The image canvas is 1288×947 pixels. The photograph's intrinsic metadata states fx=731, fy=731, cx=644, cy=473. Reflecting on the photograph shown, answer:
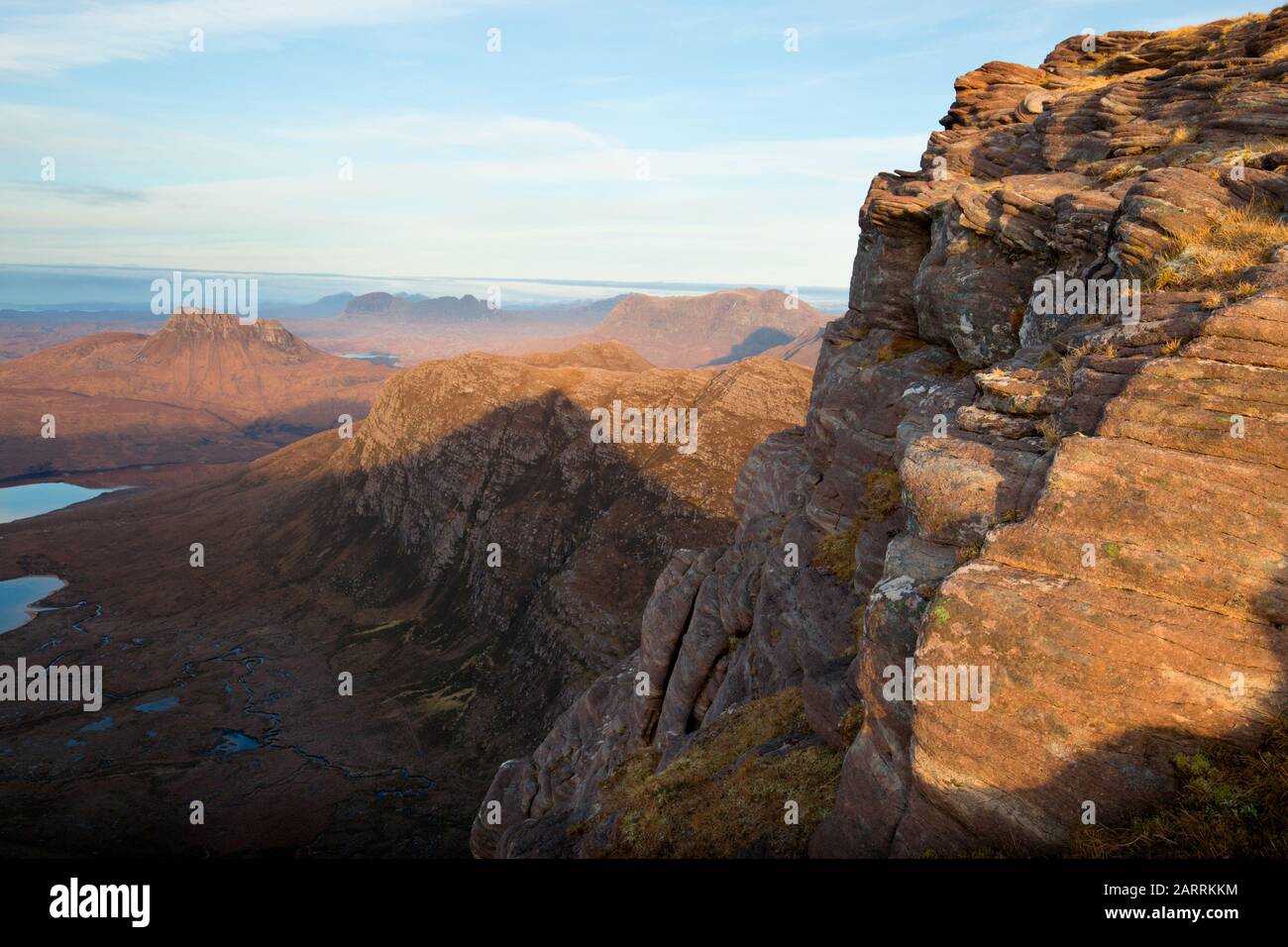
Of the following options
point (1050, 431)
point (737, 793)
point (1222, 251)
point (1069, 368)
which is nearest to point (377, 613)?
point (737, 793)

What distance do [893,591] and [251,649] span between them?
5259 inches

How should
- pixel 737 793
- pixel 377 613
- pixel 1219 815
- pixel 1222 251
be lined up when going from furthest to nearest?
pixel 377 613
pixel 737 793
pixel 1222 251
pixel 1219 815

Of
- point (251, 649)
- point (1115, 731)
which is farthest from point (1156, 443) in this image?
point (251, 649)

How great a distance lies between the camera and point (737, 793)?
2103cm

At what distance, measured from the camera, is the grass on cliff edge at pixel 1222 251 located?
16469 mm

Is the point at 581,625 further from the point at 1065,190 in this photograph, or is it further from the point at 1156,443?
the point at 1156,443

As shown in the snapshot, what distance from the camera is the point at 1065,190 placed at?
85.8 ft

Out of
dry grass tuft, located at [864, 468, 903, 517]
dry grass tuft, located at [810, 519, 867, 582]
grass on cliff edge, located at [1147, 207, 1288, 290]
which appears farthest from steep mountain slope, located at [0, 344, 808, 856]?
grass on cliff edge, located at [1147, 207, 1288, 290]

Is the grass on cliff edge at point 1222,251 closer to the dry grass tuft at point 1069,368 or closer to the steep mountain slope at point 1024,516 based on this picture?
the steep mountain slope at point 1024,516

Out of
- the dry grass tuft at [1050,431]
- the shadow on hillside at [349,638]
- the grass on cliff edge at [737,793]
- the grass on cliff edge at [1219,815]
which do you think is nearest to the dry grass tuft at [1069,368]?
the dry grass tuft at [1050,431]

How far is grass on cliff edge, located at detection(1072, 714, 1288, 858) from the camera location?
408 inches

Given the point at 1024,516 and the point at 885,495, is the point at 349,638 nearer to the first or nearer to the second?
the point at 885,495

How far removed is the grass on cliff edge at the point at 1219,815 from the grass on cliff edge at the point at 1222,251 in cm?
1020

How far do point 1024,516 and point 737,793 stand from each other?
39.5 ft
